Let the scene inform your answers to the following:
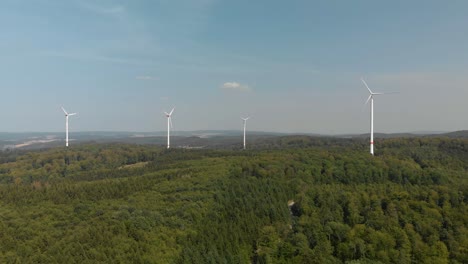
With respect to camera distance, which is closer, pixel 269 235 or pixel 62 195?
pixel 269 235

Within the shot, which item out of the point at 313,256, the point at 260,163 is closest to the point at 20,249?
the point at 313,256

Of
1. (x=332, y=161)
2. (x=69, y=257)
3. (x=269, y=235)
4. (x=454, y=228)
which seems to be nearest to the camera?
(x=69, y=257)

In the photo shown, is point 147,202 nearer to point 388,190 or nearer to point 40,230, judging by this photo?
point 40,230

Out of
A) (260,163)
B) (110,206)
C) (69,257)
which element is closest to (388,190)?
(260,163)

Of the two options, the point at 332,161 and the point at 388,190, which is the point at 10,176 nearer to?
the point at 332,161

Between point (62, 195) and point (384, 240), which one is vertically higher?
point (62, 195)

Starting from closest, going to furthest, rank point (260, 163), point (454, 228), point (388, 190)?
point (454, 228) < point (388, 190) < point (260, 163)
